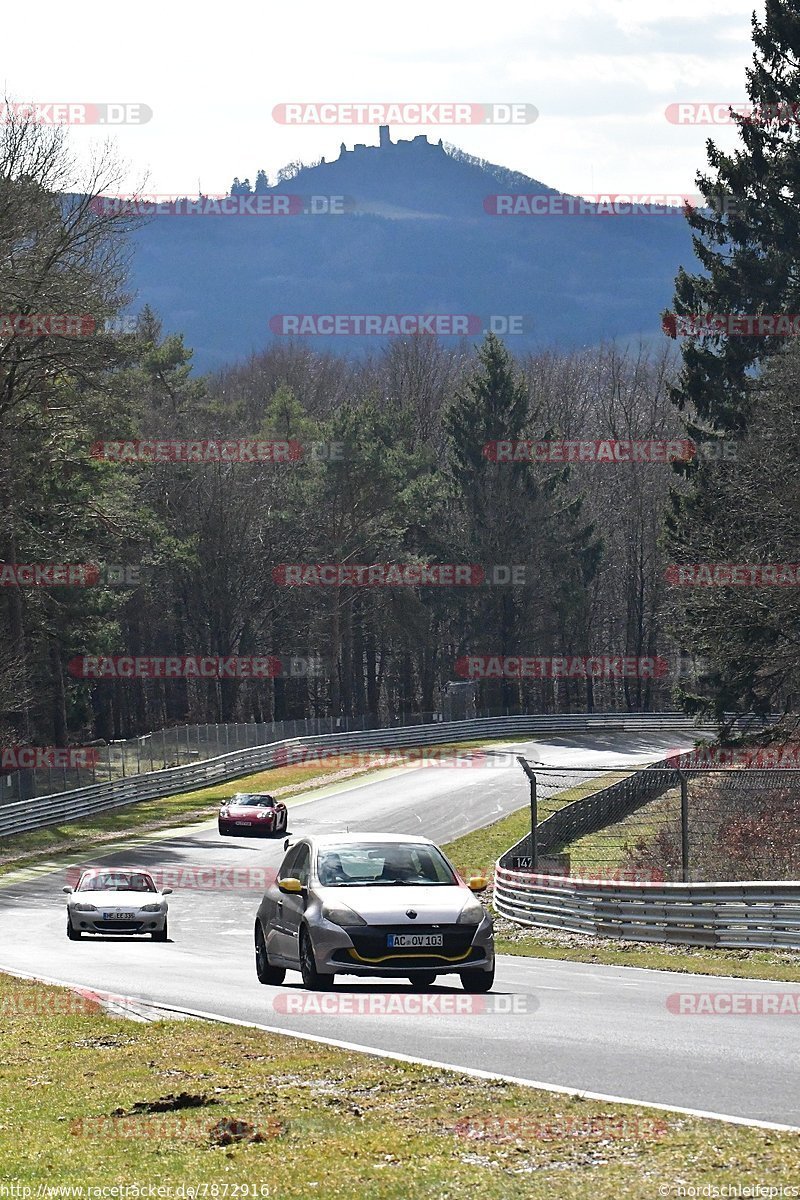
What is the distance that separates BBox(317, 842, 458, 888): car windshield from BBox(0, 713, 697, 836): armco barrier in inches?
1293

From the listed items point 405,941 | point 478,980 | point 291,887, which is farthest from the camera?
point 291,887

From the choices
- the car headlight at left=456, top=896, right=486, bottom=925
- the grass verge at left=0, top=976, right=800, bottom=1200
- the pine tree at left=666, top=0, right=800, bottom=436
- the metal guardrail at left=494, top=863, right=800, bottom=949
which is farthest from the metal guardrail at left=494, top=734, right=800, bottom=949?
the pine tree at left=666, top=0, right=800, bottom=436

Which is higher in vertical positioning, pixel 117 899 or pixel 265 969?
pixel 265 969

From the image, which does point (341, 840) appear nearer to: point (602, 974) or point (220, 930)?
point (602, 974)

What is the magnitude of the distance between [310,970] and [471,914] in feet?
5.34

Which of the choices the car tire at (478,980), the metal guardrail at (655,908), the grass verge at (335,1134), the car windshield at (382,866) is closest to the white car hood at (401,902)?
the car windshield at (382,866)

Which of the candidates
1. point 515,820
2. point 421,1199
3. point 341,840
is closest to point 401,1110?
point 421,1199

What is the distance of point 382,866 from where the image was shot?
1589 centimetres

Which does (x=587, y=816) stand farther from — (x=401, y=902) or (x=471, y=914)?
(x=401, y=902)

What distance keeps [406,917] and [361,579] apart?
6833 cm

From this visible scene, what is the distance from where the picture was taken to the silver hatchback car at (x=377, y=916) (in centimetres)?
1469

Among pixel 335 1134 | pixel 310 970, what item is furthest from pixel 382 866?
pixel 335 1134

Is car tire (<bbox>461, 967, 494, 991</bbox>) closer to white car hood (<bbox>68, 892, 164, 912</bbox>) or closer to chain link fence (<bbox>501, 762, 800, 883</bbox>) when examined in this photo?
chain link fence (<bbox>501, 762, 800, 883</bbox>)

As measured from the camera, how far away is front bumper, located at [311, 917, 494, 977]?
14.6 m
